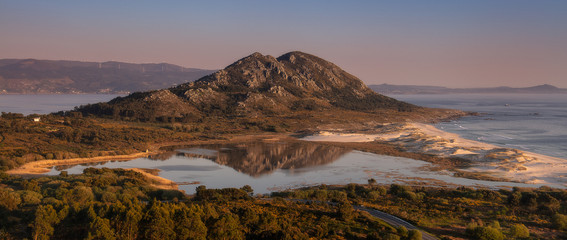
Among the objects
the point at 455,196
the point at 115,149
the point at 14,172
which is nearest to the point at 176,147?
the point at 115,149

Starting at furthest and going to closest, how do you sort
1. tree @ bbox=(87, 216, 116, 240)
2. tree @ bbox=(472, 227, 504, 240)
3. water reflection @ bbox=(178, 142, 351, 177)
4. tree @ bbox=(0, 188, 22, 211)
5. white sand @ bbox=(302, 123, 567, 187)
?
water reflection @ bbox=(178, 142, 351, 177) < white sand @ bbox=(302, 123, 567, 187) < tree @ bbox=(0, 188, 22, 211) < tree @ bbox=(472, 227, 504, 240) < tree @ bbox=(87, 216, 116, 240)

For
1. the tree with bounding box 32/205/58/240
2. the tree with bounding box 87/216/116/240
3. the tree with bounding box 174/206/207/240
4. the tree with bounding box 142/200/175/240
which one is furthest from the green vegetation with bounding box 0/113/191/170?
the tree with bounding box 174/206/207/240

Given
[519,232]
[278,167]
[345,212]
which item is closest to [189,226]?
[345,212]

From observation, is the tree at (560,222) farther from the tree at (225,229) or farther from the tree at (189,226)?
the tree at (189,226)

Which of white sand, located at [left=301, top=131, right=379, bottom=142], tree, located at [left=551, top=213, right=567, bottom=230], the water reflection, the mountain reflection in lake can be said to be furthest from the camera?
white sand, located at [left=301, top=131, right=379, bottom=142]

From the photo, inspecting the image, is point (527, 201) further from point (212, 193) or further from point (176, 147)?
point (176, 147)

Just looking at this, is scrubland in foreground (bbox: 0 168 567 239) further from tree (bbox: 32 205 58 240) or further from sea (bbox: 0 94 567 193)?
sea (bbox: 0 94 567 193)

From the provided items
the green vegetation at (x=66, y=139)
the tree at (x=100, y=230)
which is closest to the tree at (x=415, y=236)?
the tree at (x=100, y=230)

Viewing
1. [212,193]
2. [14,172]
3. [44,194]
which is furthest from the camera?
[14,172]
